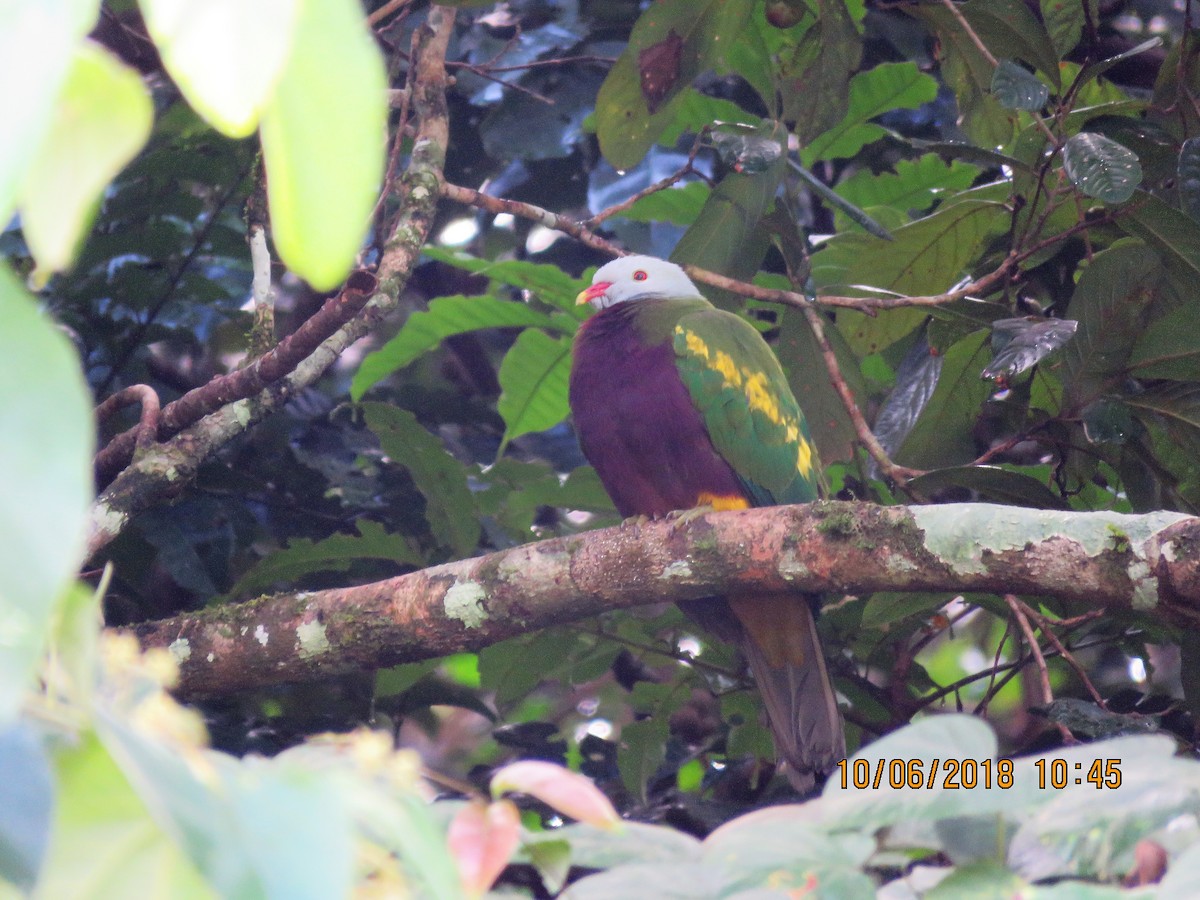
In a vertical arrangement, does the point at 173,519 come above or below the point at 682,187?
below

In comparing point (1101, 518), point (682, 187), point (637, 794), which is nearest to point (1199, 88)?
point (682, 187)

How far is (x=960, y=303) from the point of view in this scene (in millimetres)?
2732

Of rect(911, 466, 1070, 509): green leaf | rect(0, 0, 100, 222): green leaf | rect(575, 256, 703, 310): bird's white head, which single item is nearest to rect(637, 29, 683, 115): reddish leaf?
rect(575, 256, 703, 310): bird's white head

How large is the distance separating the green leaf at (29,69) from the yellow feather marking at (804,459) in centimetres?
280

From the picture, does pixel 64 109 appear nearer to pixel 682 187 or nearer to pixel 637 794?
pixel 637 794

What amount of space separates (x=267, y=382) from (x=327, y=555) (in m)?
0.77

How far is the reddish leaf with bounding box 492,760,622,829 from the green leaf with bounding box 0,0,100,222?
0.42 meters

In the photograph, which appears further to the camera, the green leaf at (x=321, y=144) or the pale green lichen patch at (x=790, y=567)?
the pale green lichen patch at (x=790, y=567)

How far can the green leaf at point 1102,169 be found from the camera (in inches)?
95.0

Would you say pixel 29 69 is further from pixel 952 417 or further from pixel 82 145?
pixel 952 417

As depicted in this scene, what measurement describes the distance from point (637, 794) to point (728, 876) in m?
2.38

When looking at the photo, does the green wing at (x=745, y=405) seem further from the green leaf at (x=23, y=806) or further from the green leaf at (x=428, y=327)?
the green leaf at (x=23, y=806)
